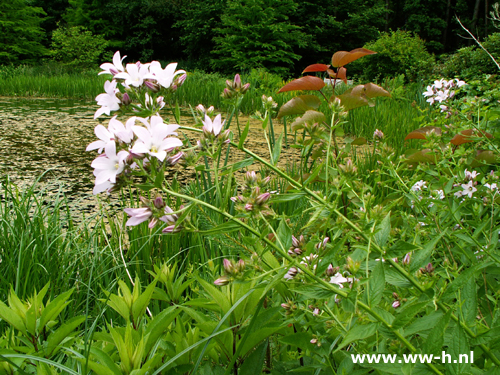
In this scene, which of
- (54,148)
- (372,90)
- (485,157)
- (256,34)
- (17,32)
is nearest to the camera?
(485,157)

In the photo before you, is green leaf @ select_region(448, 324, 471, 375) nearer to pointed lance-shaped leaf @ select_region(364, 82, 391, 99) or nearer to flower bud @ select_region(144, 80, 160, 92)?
flower bud @ select_region(144, 80, 160, 92)

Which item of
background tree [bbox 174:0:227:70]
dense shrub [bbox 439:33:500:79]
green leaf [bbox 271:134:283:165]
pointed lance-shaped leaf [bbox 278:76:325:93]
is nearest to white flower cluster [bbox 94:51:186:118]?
green leaf [bbox 271:134:283:165]

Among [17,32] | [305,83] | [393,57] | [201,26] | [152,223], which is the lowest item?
[152,223]

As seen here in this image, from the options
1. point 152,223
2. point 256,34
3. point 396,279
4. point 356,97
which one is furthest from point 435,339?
point 256,34

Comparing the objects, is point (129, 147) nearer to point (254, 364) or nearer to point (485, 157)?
point (254, 364)

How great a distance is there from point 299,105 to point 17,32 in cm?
1534

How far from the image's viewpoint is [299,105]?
130 cm

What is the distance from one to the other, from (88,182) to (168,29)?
15.0m

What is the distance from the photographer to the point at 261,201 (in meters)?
0.52

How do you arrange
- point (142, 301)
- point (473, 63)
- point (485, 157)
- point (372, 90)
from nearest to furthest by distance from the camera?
point (142, 301)
point (485, 157)
point (372, 90)
point (473, 63)

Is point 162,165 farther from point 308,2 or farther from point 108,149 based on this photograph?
point 308,2

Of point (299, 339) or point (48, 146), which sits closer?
point (299, 339)

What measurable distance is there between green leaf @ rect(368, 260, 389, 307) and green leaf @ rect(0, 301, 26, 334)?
54 centimetres

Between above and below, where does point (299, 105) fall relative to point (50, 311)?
above
